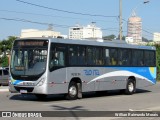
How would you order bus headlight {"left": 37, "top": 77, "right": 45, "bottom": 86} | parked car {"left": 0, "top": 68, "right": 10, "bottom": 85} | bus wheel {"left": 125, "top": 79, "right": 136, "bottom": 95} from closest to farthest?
bus headlight {"left": 37, "top": 77, "right": 45, "bottom": 86} → bus wheel {"left": 125, "top": 79, "right": 136, "bottom": 95} → parked car {"left": 0, "top": 68, "right": 10, "bottom": 85}

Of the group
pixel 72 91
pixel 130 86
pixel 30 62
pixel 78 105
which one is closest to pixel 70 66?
pixel 72 91

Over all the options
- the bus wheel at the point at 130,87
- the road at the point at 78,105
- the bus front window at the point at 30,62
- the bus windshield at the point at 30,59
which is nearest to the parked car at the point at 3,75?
the road at the point at 78,105

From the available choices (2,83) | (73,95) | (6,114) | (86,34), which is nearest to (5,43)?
(86,34)

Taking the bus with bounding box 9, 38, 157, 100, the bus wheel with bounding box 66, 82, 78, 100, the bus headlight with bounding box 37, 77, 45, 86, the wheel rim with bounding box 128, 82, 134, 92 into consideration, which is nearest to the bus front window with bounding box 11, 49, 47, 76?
the bus with bounding box 9, 38, 157, 100

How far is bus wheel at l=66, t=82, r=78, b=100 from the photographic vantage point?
21.2m

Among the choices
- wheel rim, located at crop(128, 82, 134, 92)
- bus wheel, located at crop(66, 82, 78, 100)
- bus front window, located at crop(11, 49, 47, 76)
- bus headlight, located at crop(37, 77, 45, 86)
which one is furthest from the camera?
wheel rim, located at crop(128, 82, 134, 92)

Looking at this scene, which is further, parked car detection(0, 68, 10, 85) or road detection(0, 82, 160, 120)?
parked car detection(0, 68, 10, 85)

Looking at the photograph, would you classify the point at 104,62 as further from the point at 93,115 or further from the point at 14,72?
the point at 93,115

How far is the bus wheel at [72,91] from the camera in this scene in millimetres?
21188

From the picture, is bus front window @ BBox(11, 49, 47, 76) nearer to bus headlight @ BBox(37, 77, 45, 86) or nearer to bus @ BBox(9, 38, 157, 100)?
bus @ BBox(9, 38, 157, 100)

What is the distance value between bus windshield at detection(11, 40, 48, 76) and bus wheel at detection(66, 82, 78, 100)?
2.18 m

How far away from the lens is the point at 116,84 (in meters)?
25.0

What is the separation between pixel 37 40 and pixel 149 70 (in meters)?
10.2

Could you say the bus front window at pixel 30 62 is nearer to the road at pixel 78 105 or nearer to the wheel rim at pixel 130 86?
the road at pixel 78 105
